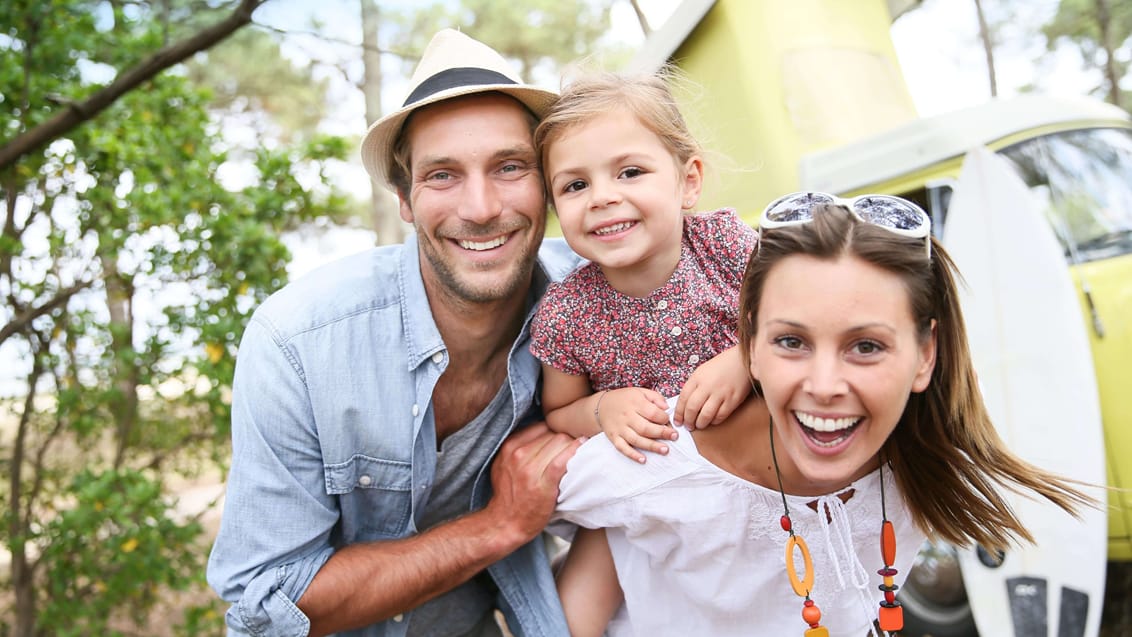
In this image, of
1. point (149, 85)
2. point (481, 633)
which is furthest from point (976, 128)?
point (149, 85)

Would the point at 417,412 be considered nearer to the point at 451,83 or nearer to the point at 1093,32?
the point at 451,83

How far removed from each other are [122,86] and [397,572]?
2160 millimetres

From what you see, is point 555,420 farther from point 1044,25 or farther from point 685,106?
point 1044,25

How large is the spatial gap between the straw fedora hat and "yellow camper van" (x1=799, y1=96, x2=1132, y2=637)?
256 cm

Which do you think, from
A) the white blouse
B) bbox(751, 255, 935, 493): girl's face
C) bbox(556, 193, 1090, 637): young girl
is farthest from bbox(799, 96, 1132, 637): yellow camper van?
bbox(751, 255, 935, 493): girl's face

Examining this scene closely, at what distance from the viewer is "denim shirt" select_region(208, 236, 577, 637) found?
2.31 m

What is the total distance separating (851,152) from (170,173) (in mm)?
3449

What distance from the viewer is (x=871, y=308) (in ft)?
5.42

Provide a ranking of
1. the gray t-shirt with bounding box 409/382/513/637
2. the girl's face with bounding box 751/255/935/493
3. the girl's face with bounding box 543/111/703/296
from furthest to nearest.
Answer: the gray t-shirt with bounding box 409/382/513/637
the girl's face with bounding box 543/111/703/296
the girl's face with bounding box 751/255/935/493

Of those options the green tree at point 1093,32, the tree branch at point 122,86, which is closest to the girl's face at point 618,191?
the tree branch at point 122,86

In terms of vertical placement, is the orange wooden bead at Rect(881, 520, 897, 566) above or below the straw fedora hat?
below

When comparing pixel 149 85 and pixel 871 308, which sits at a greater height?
pixel 149 85

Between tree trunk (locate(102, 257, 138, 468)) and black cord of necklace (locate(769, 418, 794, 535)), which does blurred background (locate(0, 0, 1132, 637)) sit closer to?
tree trunk (locate(102, 257, 138, 468))

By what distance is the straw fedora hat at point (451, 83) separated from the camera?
7.98ft
